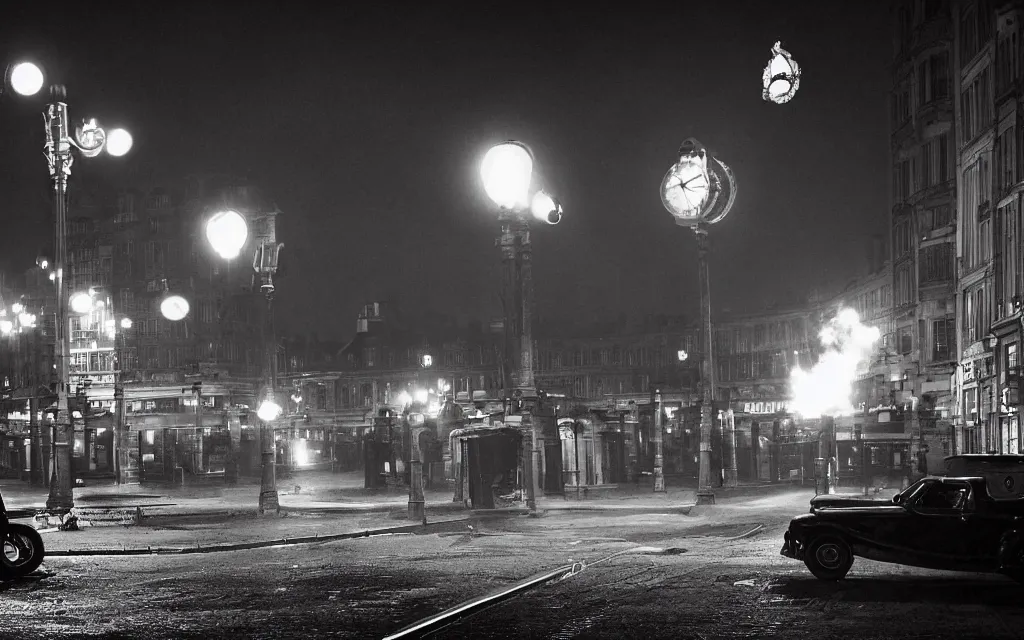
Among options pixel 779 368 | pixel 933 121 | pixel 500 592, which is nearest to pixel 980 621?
pixel 500 592

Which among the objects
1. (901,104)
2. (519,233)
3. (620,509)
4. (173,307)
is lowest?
(620,509)

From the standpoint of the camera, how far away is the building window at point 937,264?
53812 millimetres

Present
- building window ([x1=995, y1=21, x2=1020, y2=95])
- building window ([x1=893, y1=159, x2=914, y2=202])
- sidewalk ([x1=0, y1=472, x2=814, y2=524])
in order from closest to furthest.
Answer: sidewalk ([x1=0, y1=472, x2=814, y2=524]) → building window ([x1=995, y1=21, x2=1020, y2=95]) → building window ([x1=893, y1=159, x2=914, y2=202])

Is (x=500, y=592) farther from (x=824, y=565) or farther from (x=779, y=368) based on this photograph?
(x=779, y=368)

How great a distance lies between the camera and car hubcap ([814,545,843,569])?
1380 cm

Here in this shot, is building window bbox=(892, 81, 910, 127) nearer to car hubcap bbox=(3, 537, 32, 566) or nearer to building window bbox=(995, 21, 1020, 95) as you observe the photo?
building window bbox=(995, 21, 1020, 95)

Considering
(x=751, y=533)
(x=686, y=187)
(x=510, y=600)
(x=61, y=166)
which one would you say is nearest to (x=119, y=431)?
(x=61, y=166)

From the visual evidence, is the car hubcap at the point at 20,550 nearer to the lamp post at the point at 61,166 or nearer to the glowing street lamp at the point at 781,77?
the lamp post at the point at 61,166

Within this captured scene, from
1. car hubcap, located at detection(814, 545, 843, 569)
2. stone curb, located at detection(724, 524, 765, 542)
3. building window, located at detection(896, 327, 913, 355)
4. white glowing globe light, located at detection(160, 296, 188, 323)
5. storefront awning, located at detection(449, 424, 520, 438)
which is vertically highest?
white glowing globe light, located at detection(160, 296, 188, 323)

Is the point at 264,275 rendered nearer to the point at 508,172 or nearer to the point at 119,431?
the point at 508,172

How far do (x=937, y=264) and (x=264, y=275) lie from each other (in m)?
38.6

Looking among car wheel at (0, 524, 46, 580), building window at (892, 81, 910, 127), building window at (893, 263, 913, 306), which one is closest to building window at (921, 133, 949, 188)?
building window at (892, 81, 910, 127)

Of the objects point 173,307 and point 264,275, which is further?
point 173,307

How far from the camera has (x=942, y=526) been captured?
44.3ft
